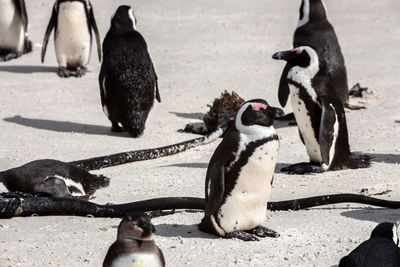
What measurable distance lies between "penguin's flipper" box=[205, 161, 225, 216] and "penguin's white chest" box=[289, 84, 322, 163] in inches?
77.4

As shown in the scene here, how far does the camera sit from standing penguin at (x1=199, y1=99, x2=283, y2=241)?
203 inches

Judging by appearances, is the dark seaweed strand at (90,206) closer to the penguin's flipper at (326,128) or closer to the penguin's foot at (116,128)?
the penguin's flipper at (326,128)

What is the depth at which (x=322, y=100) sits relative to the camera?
22.9ft

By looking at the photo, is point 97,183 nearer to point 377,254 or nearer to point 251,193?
point 251,193

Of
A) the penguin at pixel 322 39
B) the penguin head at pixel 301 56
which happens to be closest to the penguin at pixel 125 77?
the penguin at pixel 322 39

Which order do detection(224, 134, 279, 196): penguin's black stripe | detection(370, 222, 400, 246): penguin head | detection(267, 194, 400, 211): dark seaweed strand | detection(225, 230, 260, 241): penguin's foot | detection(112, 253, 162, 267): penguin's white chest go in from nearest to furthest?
detection(112, 253, 162, 267): penguin's white chest < detection(370, 222, 400, 246): penguin head < detection(224, 134, 279, 196): penguin's black stripe < detection(225, 230, 260, 241): penguin's foot < detection(267, 194, 400, 211): dark seaweed strand

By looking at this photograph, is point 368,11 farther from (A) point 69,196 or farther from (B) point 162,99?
(A) point 69,196

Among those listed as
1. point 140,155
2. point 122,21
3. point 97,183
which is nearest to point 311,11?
point 122,21

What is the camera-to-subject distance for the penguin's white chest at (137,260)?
3830mm

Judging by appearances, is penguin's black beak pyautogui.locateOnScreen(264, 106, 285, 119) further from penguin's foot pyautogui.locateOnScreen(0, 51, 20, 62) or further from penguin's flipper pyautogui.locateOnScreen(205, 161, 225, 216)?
penguin's foot pyautogui.locateOnScreen(0, 51, 20, 62)

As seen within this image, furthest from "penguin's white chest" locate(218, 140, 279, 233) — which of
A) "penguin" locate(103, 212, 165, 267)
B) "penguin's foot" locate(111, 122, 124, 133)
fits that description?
"penguin's foot" locate(111, 122, 124, 133)

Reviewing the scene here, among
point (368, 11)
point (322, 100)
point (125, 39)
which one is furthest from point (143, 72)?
point (368, 11)

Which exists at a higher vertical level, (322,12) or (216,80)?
(322,12)

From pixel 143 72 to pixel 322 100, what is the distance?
254 cm
